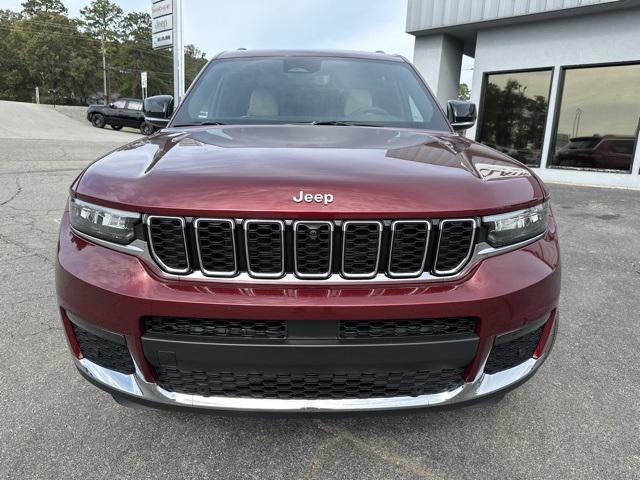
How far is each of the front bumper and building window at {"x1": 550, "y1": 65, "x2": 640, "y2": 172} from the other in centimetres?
1103

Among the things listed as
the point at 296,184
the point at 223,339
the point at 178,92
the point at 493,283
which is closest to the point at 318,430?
the point at 223,339

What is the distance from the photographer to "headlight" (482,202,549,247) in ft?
5.31

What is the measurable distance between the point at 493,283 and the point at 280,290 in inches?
28.3

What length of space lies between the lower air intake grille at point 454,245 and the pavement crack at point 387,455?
83cm

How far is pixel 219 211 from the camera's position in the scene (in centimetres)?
148

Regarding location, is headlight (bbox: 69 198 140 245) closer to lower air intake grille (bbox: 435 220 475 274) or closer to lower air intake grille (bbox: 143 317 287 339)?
lower air intake grille (bbox: 143 317 287 339)

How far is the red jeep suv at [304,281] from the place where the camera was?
149 cm

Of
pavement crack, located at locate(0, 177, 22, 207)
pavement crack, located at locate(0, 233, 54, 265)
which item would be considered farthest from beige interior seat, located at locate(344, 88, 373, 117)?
pavement crack, located at locate(0, 177, 22, 207)

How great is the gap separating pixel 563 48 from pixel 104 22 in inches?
2570

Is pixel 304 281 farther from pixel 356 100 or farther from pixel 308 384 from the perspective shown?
pixel 356 100

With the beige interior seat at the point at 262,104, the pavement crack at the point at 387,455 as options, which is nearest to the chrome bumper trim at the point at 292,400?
the pavement crack at the point at 387,455

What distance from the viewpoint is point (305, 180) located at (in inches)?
60.4

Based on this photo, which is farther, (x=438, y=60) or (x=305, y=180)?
(x=438, y=60)

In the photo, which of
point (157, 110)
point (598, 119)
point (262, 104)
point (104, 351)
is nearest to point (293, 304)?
point (104, 351)
